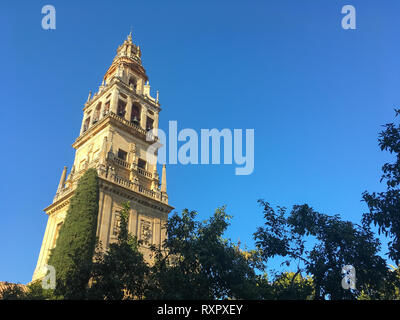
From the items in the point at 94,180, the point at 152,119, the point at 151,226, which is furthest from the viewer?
the point at 152,119

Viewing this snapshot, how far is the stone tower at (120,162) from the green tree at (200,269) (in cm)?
1050

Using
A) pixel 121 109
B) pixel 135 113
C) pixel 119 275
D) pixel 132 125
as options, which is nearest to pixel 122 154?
pixel 132 125

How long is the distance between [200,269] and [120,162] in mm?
18656

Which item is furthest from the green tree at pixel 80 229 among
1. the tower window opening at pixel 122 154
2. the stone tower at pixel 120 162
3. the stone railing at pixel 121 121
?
the stone railing at pixel 121 121

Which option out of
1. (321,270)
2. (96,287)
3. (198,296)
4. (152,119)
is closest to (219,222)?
(198,296)

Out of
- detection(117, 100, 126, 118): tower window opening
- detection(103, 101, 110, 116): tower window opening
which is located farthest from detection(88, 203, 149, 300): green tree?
detection(103, 101, 110, 116): tower window opening

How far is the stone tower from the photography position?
30.1 m

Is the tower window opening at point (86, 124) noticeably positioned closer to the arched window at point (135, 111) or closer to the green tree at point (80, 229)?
the arched window at point (135, 111)

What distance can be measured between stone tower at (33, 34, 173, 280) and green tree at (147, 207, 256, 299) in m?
10.5

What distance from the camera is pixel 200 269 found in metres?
17.8

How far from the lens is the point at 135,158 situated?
35000 millimetres

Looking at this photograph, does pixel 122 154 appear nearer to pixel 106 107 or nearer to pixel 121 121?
pixel 121 121
